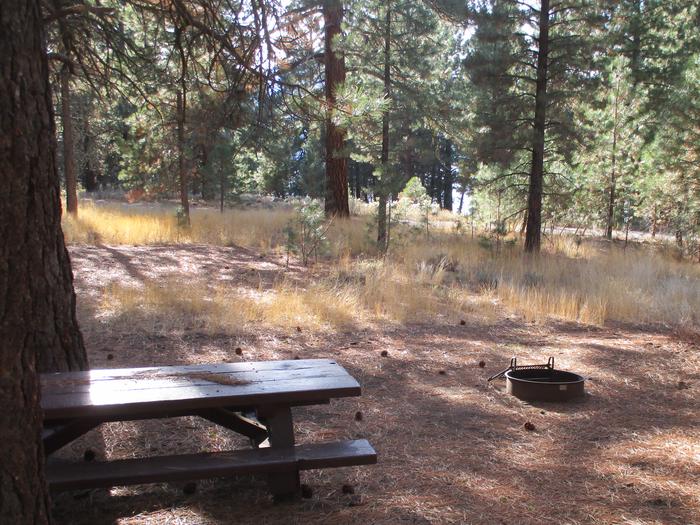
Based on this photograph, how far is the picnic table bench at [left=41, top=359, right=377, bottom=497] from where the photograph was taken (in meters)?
2.46

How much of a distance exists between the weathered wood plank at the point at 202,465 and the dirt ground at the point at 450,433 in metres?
0.21

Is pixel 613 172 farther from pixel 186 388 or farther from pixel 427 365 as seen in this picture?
pixel 186 388

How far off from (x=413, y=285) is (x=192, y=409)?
5.91 meters

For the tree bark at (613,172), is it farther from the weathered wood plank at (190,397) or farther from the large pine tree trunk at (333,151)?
the weathered wood plank at (190,397)

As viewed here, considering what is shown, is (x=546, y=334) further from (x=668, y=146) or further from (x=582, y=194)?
(x=582, y=194)

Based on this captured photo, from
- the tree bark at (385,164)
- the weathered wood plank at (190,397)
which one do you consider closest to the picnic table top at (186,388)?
the weathered wood plank at (190,397)

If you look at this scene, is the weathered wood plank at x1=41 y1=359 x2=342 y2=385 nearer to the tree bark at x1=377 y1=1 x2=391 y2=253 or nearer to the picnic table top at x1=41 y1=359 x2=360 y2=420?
the picnic table top at x1=41 y1=359 x2=360 y2=420

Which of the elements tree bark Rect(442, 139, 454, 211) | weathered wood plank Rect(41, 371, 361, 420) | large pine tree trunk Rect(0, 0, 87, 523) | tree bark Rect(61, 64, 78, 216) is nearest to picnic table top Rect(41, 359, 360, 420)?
weathered wood plank Rect(41, 371, 361, 420)

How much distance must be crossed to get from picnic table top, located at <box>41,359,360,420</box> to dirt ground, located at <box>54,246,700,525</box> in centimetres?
50

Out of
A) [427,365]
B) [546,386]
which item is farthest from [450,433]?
[427,365]

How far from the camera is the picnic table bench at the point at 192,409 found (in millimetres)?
2465

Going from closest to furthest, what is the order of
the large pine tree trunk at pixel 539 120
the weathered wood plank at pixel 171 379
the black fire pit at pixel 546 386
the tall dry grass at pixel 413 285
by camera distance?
the weathered wood plank at pixel 171 379 → the black fire pit at pixel 546 386 → the tall dry grass at pixel 413 285 → the large pine tree trunk at pixel 539 120

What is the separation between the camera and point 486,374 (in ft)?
16.1

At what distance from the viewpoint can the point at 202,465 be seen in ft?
8.43
